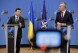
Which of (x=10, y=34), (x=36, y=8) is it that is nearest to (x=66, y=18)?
(x=10, y=34)

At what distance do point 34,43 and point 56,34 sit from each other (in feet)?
0.37

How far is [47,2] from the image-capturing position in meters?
8.46

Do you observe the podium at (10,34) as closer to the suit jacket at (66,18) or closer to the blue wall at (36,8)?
the suit jacket at (66,18)

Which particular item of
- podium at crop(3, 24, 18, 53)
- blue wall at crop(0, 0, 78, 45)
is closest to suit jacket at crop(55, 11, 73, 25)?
podium at crop(3, 24, 18, 53)

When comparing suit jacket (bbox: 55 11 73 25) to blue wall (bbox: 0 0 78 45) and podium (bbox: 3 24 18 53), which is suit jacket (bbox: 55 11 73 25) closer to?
podium (bbox: 3 24 18 53)

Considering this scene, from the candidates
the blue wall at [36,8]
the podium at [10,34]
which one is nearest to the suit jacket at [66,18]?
the podium at [10,34]

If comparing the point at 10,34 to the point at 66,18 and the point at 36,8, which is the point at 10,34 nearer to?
the point at 66,18

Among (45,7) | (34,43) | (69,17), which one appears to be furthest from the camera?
(45,7)

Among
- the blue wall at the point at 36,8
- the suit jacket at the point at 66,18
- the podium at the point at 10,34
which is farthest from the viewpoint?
the blue wall at the point at 36,8

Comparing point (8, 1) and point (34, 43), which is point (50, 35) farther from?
point (8, 1)

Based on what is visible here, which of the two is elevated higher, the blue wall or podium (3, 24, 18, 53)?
the blue wall

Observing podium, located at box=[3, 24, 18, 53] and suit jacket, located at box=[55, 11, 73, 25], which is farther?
suit jacket, located at box=[55, 11, 73, 25]

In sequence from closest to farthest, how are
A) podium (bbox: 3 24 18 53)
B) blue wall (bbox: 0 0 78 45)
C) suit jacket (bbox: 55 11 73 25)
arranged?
podium (bbox: 3 24 18 53) → suit jacket (bbox: 55 11 73 25) → blue wall (bbox: 0 0 78 45)

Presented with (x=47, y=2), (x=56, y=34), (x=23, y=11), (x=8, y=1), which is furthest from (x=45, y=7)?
(x=56, y=34)
